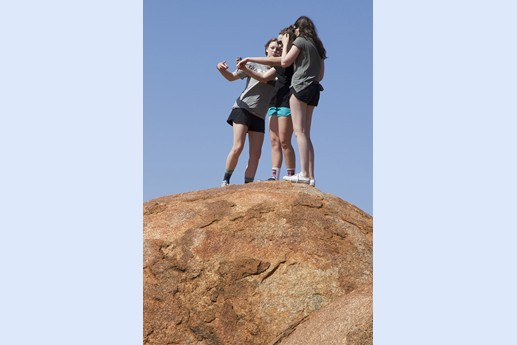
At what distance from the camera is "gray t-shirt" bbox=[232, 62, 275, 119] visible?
977 centimetres

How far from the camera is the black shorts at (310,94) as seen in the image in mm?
8898

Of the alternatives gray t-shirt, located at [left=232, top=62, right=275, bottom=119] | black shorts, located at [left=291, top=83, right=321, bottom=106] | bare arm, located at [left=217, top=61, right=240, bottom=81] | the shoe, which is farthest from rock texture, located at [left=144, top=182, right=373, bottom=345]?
bare arm, located at [left=217, top=61, right=240, bottom=81]

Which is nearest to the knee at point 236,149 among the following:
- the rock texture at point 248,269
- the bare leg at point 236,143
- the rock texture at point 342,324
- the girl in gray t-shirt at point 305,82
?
the bare leg at point 236,143

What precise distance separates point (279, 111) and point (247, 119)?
→ 56 centimetres

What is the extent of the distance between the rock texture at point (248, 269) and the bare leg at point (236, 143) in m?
1.23

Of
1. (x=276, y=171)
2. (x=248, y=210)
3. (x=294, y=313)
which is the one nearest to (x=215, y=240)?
(x=248, y=210)

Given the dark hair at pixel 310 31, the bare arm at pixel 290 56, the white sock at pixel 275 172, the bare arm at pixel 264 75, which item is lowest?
the white sock at pixel 275 172

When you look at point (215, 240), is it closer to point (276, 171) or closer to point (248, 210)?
point (248, 210)

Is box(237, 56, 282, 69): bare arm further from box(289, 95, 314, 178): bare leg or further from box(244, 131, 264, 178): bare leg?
box(244, 131, 264, 178): bare leg

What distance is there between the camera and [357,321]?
6.48m

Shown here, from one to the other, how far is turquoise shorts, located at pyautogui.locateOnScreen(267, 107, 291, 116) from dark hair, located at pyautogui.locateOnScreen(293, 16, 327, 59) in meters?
0.67

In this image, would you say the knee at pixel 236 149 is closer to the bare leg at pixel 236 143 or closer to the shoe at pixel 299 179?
the bare leg at pixel 236 143

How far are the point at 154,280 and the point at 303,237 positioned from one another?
1.41 metres

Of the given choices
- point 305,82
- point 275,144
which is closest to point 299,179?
point 275,144
